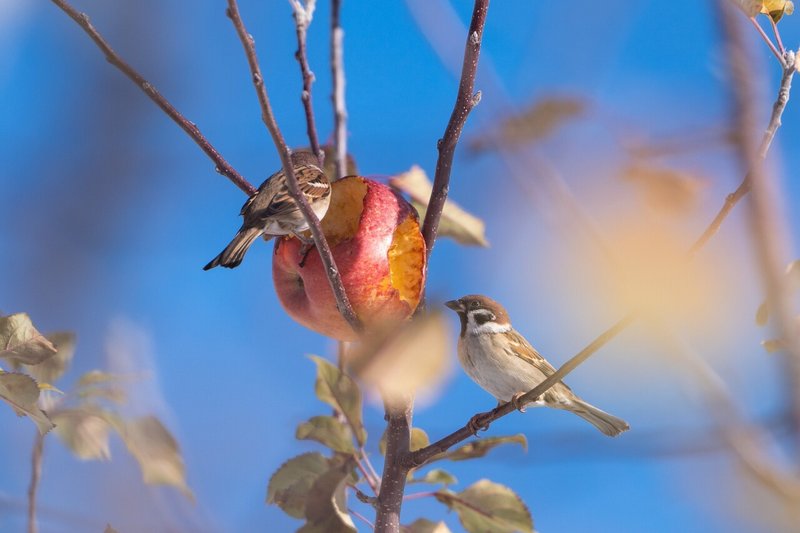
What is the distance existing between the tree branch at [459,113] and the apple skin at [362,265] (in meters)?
0.17

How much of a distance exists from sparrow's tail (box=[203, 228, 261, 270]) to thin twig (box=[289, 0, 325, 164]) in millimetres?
505

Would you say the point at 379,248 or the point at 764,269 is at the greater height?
the point at 379,248

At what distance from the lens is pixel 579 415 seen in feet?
13.4

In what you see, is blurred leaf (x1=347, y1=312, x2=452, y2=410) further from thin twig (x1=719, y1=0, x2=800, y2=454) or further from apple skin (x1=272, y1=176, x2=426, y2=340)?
thin twig (x1=719, y1=0, x2=800, y2=454)

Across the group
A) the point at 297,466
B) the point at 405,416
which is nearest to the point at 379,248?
the point at 405,416

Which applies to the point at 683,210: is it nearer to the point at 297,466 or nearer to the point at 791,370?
the point at 791,370

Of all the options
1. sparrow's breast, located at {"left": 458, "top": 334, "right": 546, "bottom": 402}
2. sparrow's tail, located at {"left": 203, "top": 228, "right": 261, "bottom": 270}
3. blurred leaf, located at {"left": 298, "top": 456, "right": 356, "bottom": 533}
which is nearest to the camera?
blurred leaf, located at {"left": 298, "top": 456, "right": 356, "bottom": 533}

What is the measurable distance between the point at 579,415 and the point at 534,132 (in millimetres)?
2458

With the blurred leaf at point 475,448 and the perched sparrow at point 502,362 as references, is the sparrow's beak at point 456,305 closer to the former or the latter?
the perched sparrow at point 502,362

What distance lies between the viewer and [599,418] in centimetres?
396

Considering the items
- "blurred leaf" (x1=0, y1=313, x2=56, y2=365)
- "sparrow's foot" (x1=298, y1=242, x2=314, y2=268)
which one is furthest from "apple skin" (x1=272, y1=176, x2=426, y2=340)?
"blurred leaf" (x1=0, y1=313, x2=56, y2=365)

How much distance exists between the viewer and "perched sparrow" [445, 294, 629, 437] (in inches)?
157

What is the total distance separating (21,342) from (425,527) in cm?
135

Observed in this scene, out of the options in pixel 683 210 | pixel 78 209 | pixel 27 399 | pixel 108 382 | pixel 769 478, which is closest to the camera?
pixel 769 478
